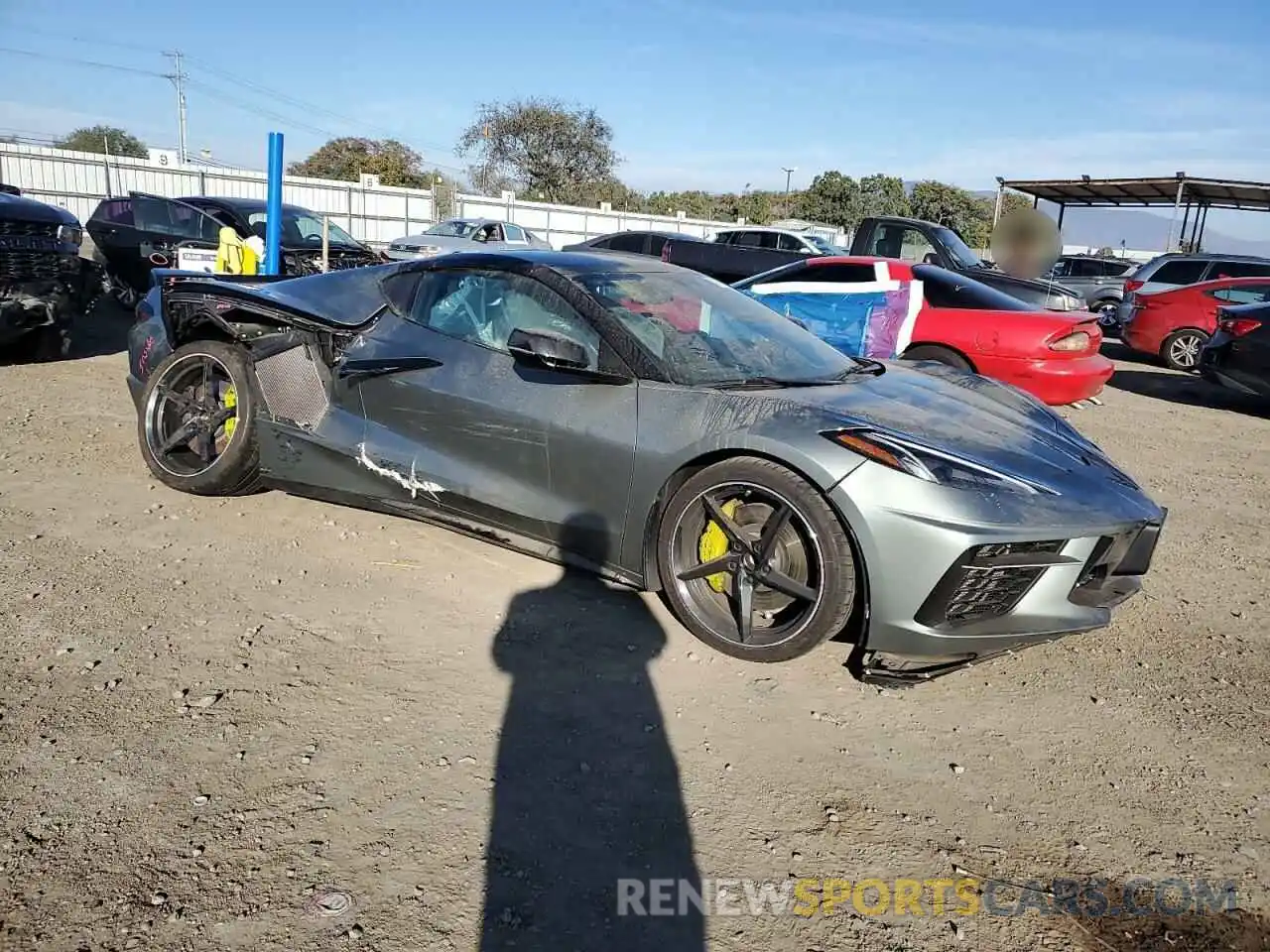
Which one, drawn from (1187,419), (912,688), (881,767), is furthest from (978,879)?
(1187,419)

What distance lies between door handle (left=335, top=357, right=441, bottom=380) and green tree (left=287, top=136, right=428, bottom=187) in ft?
151

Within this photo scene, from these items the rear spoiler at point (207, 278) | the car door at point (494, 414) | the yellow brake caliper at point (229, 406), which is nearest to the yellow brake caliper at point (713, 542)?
the car door at point (494, 414)

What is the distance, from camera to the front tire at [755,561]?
2.94 metres

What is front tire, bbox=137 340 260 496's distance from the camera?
14.1ft

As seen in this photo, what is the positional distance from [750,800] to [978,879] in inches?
23.6

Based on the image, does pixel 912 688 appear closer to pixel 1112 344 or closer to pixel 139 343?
pixel 139 343

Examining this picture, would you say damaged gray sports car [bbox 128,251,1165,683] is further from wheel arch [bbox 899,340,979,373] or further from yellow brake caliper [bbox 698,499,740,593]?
wheel arch [bbox 899,340,979,373]

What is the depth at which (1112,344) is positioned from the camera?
15758 mm

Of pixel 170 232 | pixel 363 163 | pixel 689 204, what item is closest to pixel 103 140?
pixel 363 163

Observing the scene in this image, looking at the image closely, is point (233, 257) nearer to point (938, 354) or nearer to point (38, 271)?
point (38, 271)

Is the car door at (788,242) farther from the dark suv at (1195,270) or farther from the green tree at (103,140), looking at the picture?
the green tree at (103,140)

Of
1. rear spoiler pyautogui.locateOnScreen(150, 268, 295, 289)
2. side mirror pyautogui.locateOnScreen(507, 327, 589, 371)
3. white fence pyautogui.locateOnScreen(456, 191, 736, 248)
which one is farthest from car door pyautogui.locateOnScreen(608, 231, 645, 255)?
white fence pyautogui.locateOnScreen(456, 191, 736, 248)

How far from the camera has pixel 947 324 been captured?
754cm

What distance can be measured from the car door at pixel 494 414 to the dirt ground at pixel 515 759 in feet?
1.39
